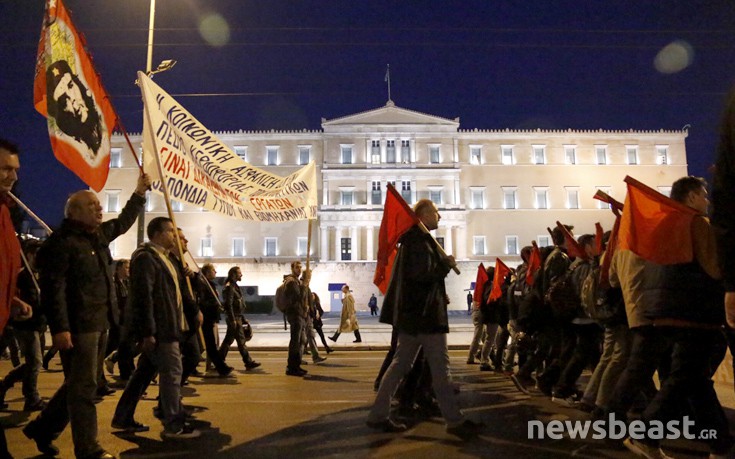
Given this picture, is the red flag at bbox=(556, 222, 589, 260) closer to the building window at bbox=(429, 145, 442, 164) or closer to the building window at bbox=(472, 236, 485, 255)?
the building window at bbox=(472, 236, 485, 255)

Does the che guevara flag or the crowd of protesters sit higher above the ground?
the che guevara flag

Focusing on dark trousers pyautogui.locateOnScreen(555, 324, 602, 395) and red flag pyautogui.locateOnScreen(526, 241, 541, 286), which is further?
red flag pyautogui.locateOnScreen(526, 241, 541, 286)

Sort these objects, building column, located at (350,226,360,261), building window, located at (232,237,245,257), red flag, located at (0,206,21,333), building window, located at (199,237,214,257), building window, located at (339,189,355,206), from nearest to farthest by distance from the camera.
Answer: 1. red flag, located at (0,206,21,333)
2. building column, located at (350,226,360,261)
3. building window, located at (199,237,214,257)
4. building window, located at (232,237,245,257)
5. building window, located at (339,189,355,206)

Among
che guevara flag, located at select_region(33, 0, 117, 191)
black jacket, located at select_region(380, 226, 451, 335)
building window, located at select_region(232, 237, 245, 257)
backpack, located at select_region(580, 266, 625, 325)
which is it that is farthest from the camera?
building window, located at select_region(232, 237, 245, 257)

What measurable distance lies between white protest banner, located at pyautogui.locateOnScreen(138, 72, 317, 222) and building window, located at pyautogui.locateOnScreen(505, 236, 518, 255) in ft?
147

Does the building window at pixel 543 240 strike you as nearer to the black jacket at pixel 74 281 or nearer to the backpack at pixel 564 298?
the backpack at pixel 564 298

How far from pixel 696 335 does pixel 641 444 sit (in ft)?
2.85

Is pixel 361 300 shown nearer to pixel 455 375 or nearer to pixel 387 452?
pixel 455 375

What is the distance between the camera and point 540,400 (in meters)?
6.20

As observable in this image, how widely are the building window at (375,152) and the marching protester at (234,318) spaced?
4286 centimetres

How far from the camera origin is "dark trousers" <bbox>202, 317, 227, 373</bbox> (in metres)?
8.52

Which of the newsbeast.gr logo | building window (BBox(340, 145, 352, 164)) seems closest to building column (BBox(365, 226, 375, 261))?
building window (BBox(340, 145, 352, 164))

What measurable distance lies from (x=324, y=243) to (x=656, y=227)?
4632 centimetres

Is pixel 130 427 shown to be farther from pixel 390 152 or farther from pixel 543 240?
pixel 543 240
